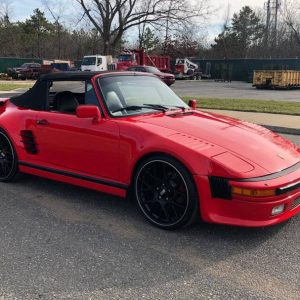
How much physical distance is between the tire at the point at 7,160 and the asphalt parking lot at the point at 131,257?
862 mm

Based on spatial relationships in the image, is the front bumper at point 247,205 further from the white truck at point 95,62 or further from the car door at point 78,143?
the white truck at point 95,62

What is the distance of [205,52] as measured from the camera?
252ft

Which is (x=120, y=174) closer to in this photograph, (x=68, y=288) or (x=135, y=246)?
(x=135, y=246)

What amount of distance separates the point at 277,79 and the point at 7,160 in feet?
93.4

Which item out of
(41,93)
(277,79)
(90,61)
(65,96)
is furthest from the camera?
(90,61)

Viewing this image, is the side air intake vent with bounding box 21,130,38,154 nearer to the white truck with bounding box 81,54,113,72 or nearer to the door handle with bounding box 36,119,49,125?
the door handle with bounding box 36,119,49,125

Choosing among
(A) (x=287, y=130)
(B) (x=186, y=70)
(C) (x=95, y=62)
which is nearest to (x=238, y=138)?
(A) (x=287, y=130)

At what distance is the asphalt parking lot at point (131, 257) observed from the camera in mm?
3052

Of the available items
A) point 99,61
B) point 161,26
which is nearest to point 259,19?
point 161,26

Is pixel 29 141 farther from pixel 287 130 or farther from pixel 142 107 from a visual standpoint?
pixel 287 130

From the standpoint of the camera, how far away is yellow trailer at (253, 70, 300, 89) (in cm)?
3119

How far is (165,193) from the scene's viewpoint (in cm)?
403

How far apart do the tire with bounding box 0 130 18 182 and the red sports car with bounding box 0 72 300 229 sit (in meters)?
0.01

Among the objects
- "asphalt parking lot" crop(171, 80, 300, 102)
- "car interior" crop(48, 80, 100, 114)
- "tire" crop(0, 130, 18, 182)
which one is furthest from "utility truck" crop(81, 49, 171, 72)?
"car interior" crop(48, 80, 100, 114)
